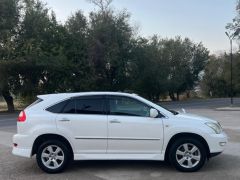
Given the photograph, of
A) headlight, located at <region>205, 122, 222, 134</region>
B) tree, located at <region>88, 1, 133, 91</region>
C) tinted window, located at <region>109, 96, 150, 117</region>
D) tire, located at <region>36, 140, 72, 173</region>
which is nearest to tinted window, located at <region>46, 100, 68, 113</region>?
tire, located at <region>36, 140, 72, 173</region>

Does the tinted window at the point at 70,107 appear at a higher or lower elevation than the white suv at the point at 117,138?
higher

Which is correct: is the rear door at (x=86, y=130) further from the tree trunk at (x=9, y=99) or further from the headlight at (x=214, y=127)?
the tree trunk at (x=9, y=99)

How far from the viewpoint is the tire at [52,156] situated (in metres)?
7.45

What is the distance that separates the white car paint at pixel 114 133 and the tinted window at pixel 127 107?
0.41ft

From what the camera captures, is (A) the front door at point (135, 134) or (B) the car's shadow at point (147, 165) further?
(B) the car's shadow at point (147, 165)

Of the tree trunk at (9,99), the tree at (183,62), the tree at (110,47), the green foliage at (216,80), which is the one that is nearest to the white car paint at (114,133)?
the tree trunk at (9,99)

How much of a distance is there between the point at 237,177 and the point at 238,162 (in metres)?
1.30

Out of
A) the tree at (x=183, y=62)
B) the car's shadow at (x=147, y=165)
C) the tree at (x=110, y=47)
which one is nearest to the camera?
the car's shadow at (x=147, y=165)

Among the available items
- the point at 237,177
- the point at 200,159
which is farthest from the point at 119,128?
the point at 237,177

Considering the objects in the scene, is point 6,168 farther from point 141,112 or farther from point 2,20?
point 2,20

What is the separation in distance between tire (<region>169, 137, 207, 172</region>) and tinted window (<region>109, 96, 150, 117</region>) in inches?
34.4

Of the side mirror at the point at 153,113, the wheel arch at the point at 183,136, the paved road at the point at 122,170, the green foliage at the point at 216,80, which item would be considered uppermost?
the green foliage at the point at 216,80

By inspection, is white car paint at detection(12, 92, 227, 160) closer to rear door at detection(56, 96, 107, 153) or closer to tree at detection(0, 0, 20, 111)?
rear door at detection(56, 96, 107, 153)

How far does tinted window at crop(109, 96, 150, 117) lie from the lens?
7574mm
